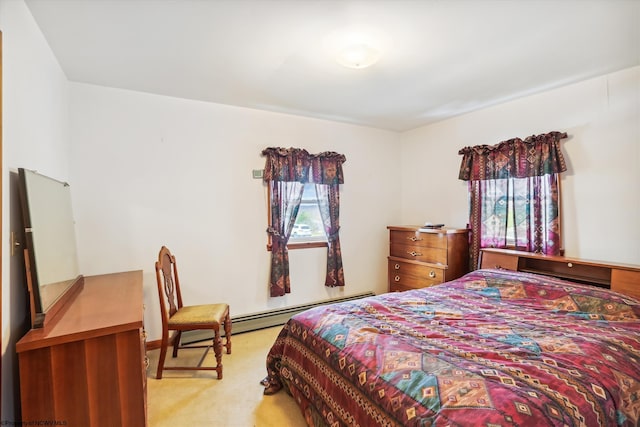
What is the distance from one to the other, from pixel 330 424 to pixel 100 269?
240 centimetres

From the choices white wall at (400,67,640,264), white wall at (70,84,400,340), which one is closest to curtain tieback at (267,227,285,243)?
white wall at (70,84,400,340)

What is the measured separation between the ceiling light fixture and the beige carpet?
242cm

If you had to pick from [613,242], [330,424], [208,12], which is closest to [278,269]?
[330,424]

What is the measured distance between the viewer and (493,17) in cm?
172

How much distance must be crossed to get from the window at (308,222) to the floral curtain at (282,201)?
6.7 inches

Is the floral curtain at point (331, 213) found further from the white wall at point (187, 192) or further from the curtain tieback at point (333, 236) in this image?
the white wall at point (187, 192)


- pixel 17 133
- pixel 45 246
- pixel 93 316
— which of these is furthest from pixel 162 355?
pixel 17 133

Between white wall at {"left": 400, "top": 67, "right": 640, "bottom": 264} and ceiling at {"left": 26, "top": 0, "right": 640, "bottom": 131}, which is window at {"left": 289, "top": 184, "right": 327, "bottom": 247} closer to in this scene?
ceiling at {"left": 26, "top": 0, "right": 640, "bottom": 131}

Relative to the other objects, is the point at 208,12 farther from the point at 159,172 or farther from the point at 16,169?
the point at 159,172

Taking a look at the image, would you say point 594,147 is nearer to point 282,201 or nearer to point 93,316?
point 282,201

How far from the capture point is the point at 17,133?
4.91 feet

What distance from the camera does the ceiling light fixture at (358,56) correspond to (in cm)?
200

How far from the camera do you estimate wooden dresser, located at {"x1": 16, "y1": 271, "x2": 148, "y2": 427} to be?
1.25m

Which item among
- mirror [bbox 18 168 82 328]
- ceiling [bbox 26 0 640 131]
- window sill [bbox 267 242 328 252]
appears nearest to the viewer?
mirror [bbox 18 168 82 328]
